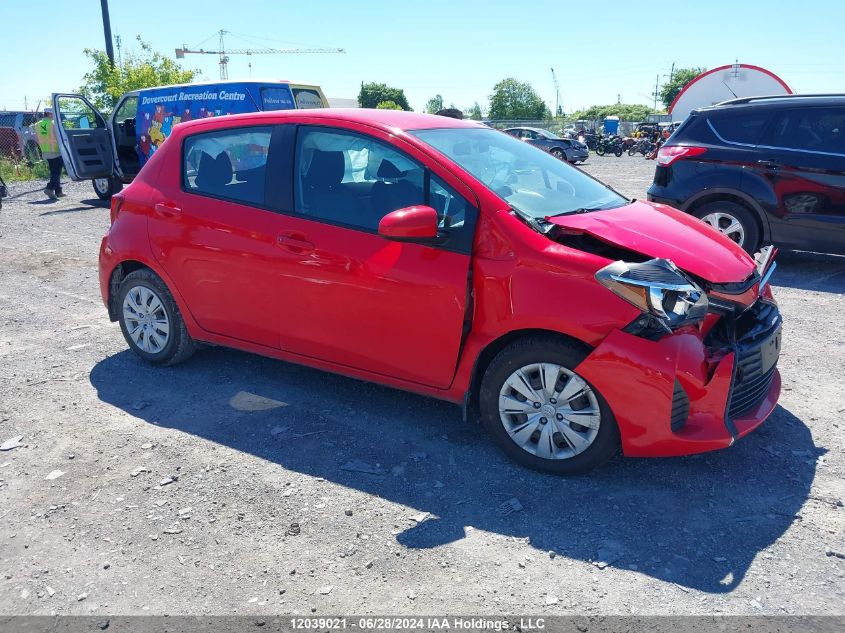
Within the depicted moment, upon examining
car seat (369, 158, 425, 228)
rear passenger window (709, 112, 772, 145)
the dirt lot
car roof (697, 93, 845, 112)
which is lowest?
the dirt lot

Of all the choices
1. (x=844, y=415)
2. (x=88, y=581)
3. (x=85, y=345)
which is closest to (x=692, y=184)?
(x=844, y=415)

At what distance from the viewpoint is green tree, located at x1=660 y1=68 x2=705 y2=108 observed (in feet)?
353

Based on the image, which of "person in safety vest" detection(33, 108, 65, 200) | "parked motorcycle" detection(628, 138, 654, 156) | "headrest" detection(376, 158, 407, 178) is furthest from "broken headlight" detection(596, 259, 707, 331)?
"parked motorcycle" detection(628, 138, 654, 156)

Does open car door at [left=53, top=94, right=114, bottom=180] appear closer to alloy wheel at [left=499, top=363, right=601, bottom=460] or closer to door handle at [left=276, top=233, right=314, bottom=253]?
door handle at [left=276, top=233, right=314, bottom=253]

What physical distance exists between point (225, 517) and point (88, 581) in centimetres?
62

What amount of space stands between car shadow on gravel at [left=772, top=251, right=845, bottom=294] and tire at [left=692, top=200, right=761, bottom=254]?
466 mm

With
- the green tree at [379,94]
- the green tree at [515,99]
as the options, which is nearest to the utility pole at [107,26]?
the green tree at [379,94]

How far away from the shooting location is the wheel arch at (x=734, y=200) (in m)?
7.43

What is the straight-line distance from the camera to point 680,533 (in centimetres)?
309

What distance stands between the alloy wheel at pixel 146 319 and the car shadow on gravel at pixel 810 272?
5942mm

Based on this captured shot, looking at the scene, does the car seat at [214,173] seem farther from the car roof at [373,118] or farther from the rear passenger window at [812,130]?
the rear passenger window at [812,130]

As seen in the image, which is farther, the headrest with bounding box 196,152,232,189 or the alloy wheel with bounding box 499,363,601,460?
the headrest with bounding box 196,152,232,189

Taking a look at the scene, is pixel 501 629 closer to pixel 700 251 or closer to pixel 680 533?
pixel 680 533

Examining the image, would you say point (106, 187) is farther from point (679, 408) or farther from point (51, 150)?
point (679, 408)
